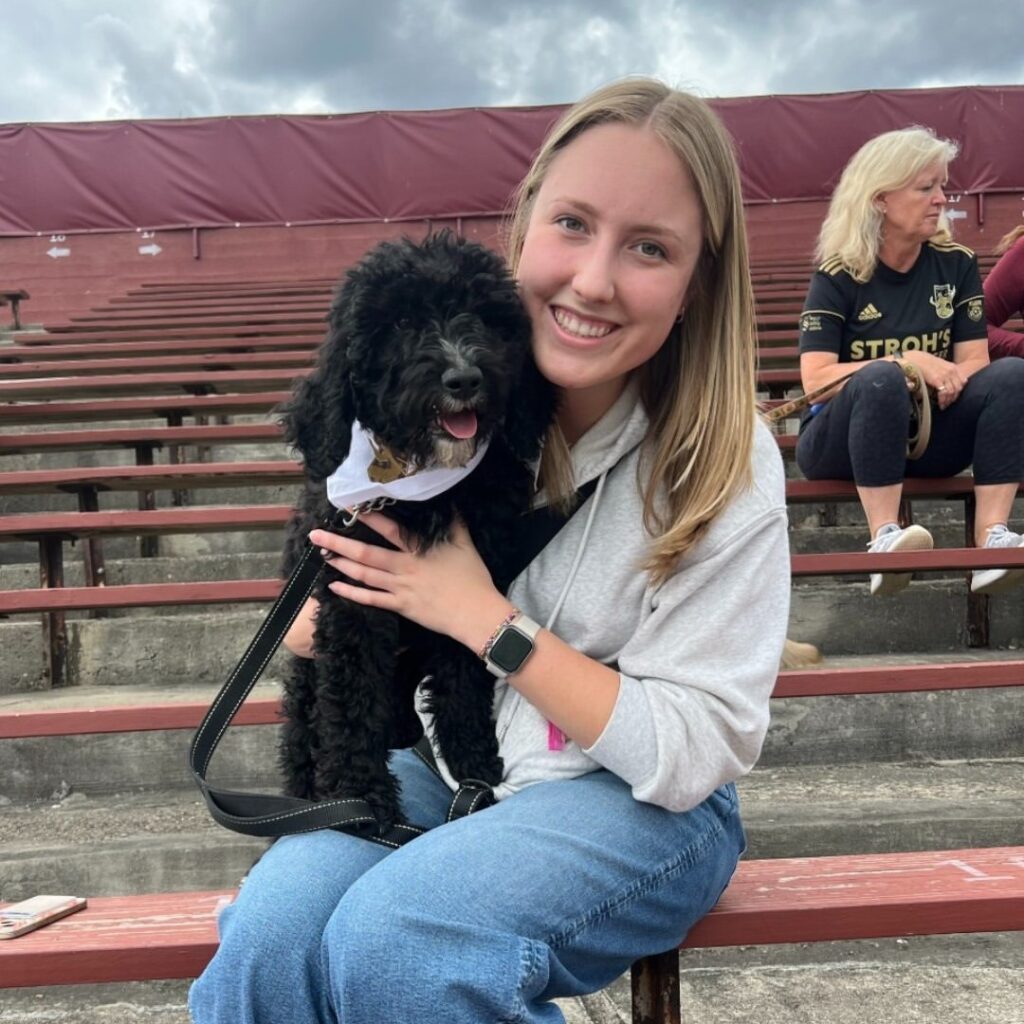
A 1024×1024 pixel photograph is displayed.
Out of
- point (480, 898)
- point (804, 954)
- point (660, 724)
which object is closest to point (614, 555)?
point (660, 724)

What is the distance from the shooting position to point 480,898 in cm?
110

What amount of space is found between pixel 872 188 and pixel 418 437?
8.93ft

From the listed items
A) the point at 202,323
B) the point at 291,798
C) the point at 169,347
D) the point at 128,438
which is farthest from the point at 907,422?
the point at 202,323

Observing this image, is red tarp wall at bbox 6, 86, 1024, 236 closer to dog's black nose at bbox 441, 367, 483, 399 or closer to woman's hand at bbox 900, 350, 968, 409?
woman's hand at bbox 900, 350, 968, 409

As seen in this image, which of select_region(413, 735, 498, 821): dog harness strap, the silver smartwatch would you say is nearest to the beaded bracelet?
the silver smartwatch

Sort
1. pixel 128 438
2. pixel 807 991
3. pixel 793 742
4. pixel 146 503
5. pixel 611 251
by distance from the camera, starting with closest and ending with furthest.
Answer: pixel 611 251, pixel 807 991, pixel 793 742, pixel 128 438, pixel 146 503

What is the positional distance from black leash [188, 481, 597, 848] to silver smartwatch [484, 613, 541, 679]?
218 millimetres

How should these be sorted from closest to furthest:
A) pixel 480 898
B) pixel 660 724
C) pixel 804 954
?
1. pixel 480 898
2. pixel 660 724
3. pixel 804 954

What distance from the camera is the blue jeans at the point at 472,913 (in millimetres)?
1055

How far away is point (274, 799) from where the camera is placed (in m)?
1.45

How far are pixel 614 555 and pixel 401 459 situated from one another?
368 mm

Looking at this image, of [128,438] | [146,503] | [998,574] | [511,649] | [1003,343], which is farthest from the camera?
[146,503]

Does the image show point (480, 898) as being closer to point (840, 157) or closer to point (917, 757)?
point (917, 757)

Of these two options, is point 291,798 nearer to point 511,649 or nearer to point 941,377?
point 511,649
